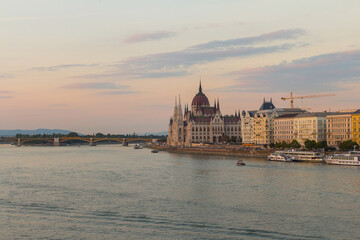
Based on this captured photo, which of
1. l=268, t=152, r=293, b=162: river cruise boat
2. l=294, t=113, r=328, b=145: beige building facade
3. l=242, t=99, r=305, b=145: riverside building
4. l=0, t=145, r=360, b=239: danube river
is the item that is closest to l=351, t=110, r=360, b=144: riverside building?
l=294, t=113, r=328, b=145: beige building facade

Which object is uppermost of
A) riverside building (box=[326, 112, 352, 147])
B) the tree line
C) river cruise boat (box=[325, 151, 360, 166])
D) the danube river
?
riverside building (box=[326, 112, 352, 147])

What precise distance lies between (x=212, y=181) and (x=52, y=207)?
22.3 meters

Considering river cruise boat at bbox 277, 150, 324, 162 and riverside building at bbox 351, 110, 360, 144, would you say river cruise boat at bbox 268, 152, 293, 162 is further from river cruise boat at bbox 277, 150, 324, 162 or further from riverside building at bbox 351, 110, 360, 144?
riverside building at bbox 351, 110, 360, 144

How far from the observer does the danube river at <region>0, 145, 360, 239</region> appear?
3256 centimetres

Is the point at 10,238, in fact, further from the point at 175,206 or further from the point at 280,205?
the point at 280,205

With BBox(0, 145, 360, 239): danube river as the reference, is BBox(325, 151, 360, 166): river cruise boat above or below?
above

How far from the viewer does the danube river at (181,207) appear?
32.6m

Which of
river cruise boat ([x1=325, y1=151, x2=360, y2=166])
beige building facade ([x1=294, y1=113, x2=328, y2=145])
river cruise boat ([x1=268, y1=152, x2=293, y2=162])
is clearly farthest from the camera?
beige building facade ([x1=294, y1=113, x2=328, y2=145])

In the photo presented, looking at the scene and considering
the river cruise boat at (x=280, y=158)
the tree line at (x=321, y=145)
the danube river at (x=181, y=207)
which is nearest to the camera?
the danube river at (x=181, y=207)

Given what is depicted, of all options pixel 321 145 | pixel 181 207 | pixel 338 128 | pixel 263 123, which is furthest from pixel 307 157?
pixel 263 123

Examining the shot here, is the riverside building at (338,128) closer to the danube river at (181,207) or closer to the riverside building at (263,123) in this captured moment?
the riverside building at (263,123)

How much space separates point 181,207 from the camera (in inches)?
1590

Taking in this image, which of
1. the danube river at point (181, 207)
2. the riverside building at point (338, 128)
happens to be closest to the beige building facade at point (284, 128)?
the riverside building at point (338, 128)

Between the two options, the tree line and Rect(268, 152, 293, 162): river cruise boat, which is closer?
Rect(268, 152, 293, 162): river cruise boat
